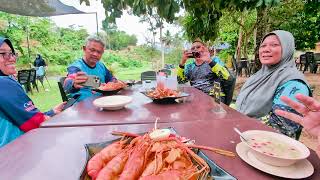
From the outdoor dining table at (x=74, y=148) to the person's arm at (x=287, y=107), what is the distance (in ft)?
1.06

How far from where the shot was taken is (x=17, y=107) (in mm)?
1634

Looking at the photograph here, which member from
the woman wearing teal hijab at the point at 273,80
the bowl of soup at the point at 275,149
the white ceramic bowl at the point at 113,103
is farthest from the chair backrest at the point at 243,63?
the bowl of soup at the point at 275,149

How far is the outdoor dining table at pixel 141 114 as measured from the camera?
1.57 m

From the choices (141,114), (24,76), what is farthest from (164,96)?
(24,76)

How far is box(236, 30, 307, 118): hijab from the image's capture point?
1991mm

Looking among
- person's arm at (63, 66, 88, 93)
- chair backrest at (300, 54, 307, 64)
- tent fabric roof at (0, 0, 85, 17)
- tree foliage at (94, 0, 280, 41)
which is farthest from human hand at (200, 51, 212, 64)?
chair backrest at (300, 54, 307, 64)

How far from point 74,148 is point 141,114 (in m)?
0.69

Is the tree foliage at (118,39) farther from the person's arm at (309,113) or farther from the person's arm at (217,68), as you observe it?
the person's arm at (309,113)

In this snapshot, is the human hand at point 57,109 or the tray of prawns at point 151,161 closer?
the tray of prawns at point 151,161

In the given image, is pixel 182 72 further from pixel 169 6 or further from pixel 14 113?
pixel 14 113

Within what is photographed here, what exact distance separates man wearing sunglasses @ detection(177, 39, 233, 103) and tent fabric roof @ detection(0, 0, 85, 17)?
3308mm

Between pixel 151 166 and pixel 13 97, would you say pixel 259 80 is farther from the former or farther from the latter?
pixel 13 97

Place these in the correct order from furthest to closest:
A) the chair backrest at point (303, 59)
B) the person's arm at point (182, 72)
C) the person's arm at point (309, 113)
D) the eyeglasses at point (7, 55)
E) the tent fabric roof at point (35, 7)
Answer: the chair backrest at point (303, 59)
the tent fabric roof at point (35, 7)
the person's arm at point (182, 72)
the eyeglasses at point (7, 55)
the person's arm at point (309, 113)

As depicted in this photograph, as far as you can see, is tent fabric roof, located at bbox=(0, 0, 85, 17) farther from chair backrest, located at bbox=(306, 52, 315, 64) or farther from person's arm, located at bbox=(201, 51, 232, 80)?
chair backrest, located at bbox=(306, 52, 315, 64)
